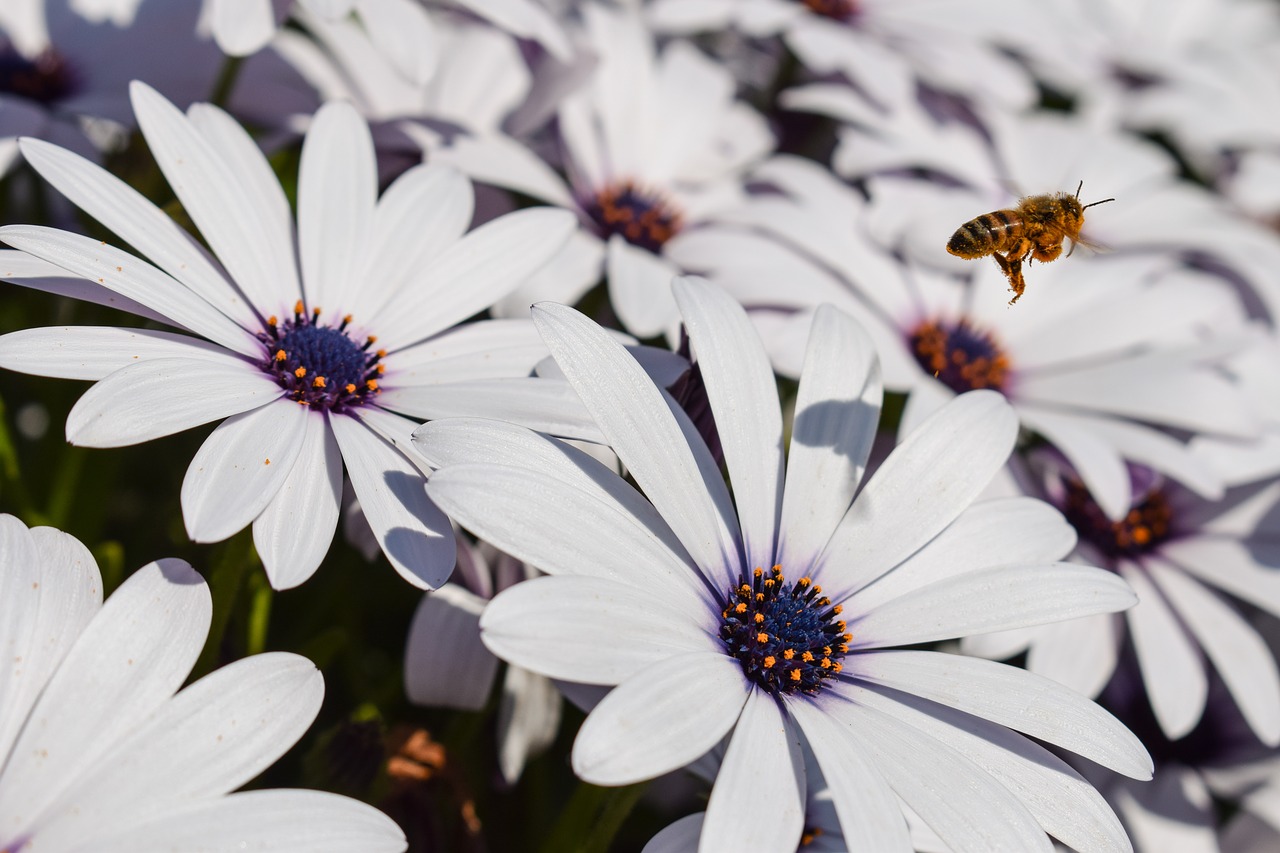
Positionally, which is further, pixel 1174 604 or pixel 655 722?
pixel 1174 604

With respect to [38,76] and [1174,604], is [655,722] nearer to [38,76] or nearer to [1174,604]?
[1174,604]

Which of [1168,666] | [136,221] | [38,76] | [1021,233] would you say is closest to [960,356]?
[1021,233]

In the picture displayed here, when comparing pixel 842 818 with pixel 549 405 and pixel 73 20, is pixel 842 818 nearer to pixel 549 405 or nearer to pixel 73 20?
pixel 549 405

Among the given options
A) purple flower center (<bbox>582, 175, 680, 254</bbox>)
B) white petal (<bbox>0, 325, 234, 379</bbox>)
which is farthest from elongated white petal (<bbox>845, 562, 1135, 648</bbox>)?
purple flower center (<bbox>582, 175, 680, 254</bbox>)

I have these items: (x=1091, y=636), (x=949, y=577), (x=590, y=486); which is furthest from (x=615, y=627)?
(x=1091, y=636)

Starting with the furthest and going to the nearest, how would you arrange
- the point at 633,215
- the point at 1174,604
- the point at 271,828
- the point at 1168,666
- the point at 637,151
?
1. the point at 637,151
2. the point at 633,215
3. the point at 1174,604
4. the point at 1168,666
5. the point at 271,828
